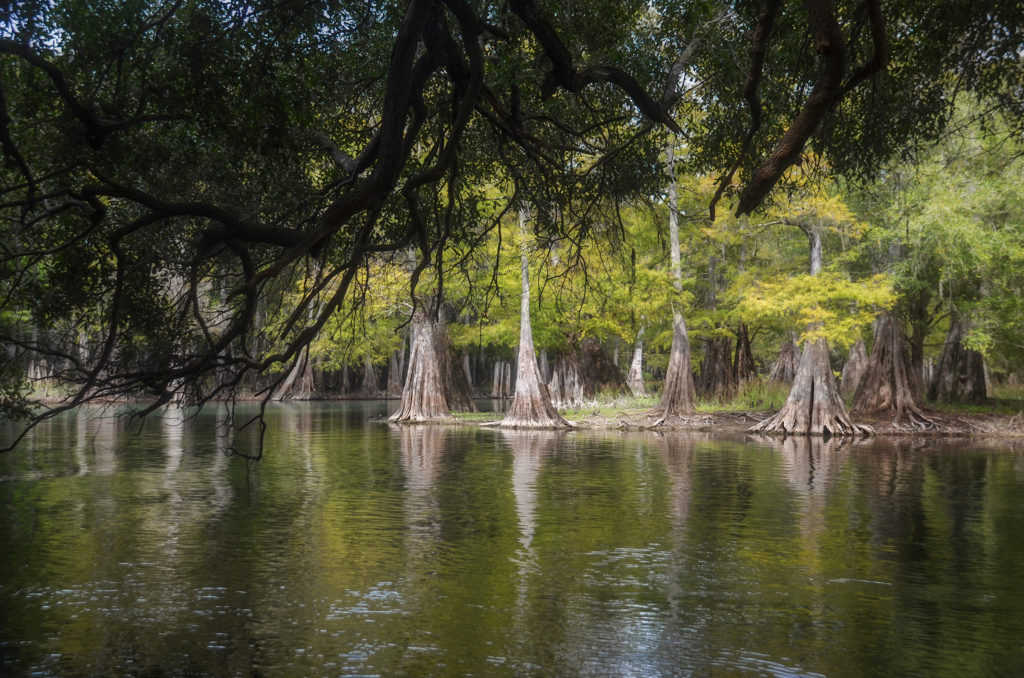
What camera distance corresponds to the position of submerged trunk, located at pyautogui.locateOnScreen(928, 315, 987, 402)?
36.7 metres

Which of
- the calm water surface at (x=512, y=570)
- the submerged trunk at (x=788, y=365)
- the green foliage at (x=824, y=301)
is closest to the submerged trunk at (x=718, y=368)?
the submerged trunk at (x=788, y=365)

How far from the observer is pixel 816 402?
30453 millimetres

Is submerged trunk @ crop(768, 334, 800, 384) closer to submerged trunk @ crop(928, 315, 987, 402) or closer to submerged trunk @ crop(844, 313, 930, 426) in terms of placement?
submerged trunk @ crop(928, 315, 987, 402)

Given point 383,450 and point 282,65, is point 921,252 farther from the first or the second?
point 282,65

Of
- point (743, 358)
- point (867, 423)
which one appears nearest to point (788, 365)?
point (743, 358)

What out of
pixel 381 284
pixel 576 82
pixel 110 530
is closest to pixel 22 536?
pixel 110 530

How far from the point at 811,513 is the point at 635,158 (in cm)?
742

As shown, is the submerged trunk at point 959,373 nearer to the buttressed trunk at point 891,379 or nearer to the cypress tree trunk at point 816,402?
the buttressed trunk at point 891,379

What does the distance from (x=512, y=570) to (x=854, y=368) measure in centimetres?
3634

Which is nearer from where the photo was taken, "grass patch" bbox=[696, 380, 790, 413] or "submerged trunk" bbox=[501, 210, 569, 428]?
"submerged trunk" bbox=[501, 210, 569, 428]

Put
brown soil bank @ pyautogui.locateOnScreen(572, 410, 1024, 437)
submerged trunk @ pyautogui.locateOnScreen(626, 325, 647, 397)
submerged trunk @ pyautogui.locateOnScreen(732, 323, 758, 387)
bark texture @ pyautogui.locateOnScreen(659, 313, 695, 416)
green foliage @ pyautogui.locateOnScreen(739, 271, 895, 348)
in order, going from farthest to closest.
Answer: submerged trunk @ pyautogui.locateOnScreen(626, 325, 647, 397)
submerged trunk @ pyautogui.locateOnScreen(732, 323, 758, 387)
bark texture @ pyautogui.locateOnScreen(659, 313, 695, 416)
brown soil bank @ pyautogui.locateOnScreen(572, 410, 1024, 437)
green foliage @ pyautogui.locateOnScreen(739, 271, 895, 348)

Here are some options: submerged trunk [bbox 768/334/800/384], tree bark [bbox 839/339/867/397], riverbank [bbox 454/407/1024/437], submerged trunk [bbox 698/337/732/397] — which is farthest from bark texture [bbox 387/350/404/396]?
submerged trunk [bbox 768/334/800/384]

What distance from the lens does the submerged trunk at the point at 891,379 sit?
1232 inches

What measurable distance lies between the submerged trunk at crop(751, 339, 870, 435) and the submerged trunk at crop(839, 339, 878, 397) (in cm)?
1254
